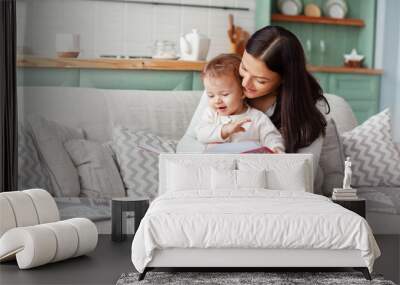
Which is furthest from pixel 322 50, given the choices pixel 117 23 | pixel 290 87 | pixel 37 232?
pixel 37 232

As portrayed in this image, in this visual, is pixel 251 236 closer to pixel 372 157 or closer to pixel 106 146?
pixel 106 146

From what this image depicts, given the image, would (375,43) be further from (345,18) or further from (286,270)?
(286,270)

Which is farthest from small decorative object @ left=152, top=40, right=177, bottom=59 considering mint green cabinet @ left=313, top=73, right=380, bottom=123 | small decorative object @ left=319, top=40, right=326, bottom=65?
mint green cabinet @ left=313, top=73, right=380, bottom=123

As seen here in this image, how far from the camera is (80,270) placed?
339cm

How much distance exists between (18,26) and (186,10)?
2077 millimetres

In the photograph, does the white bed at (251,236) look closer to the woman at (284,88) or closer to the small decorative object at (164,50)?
the woman at (284,88)

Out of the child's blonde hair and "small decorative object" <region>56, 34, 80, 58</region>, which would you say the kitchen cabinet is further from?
the child's blonde hair

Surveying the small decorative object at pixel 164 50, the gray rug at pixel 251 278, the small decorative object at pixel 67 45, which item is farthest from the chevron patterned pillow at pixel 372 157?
the small decorative object at pixel 67 45

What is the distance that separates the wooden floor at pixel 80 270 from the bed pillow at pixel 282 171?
80 cm

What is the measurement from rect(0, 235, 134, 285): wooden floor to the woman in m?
0.90

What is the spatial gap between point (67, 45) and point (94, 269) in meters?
2.28

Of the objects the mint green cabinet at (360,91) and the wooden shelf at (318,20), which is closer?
the wooden shelf at (318,20)

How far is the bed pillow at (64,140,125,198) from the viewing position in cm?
434

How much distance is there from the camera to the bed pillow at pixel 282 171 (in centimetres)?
383
